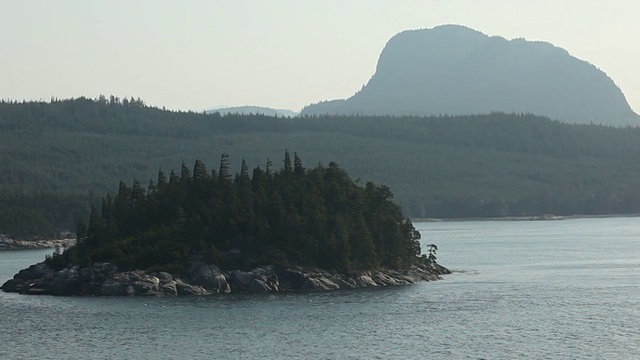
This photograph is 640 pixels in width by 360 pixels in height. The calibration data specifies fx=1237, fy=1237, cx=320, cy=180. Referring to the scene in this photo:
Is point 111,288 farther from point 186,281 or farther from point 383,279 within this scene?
point 383,279

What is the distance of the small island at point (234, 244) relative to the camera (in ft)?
362

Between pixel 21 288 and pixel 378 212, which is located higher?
pixel 378 212

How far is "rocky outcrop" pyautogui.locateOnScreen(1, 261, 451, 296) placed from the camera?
108188 mm

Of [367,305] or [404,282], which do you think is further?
[404,282]

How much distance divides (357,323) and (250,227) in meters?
26.8

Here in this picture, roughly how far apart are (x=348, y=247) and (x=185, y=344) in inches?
1416

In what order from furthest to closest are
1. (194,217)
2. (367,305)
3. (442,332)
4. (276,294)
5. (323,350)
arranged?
(194,217), (276,294), (367,305), (442,332), (323,350)

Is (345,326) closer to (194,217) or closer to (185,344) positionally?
(185,344)

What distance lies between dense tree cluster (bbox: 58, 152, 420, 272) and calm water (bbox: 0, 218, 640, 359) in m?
6.36

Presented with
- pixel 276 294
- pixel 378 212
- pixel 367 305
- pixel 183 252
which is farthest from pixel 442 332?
pixel 378 212

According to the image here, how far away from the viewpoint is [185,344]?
8194 cm

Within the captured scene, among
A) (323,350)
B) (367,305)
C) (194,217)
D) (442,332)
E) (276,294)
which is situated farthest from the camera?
(194,217)

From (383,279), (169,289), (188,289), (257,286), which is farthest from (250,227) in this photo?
(383,279)

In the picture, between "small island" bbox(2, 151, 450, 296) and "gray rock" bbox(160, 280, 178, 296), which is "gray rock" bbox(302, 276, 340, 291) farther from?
"gray rock" bbox(160, 280, 178, 296)
